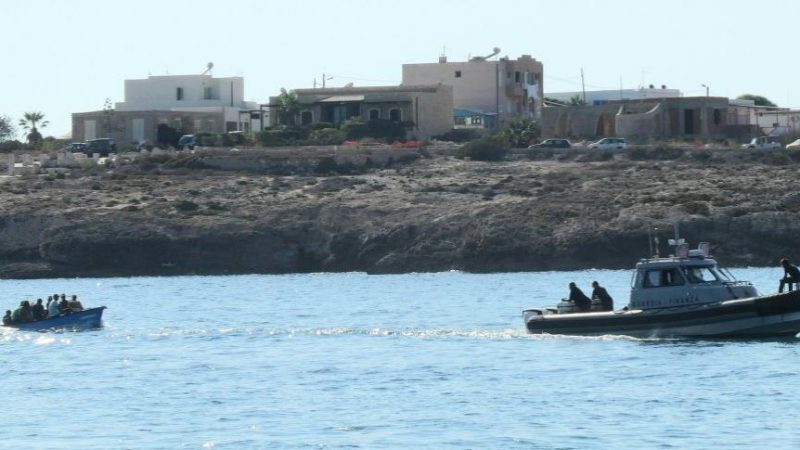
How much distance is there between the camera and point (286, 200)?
10794 centimetres

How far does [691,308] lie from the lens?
49.6m

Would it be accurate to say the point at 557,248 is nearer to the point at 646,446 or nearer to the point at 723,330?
the point at 723,330

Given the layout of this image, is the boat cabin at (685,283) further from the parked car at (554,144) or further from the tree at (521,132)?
the tree at (521,132)

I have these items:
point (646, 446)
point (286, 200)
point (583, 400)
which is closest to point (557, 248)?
point (286, 200)

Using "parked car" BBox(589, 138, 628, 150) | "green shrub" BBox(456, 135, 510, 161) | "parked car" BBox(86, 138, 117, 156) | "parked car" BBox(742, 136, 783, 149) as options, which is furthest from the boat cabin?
"parked car" BBox(86, 138, 117, 156)

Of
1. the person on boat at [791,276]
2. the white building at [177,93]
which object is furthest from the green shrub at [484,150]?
the person on boat at [791,276]

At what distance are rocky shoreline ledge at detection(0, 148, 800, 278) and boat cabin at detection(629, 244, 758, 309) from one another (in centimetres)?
4250

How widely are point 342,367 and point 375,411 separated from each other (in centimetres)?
862

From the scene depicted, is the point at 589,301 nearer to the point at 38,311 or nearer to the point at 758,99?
the point at 38,311

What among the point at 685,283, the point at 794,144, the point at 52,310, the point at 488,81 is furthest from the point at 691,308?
the point at 488,81

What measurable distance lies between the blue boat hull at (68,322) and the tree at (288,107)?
239 ft

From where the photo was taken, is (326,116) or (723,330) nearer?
(723,330)

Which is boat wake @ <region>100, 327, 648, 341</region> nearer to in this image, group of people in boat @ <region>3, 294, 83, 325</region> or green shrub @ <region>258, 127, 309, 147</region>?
group of people in boat @ <region>3, 294, 83, 325</region>

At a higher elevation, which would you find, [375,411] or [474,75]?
[474,75]
